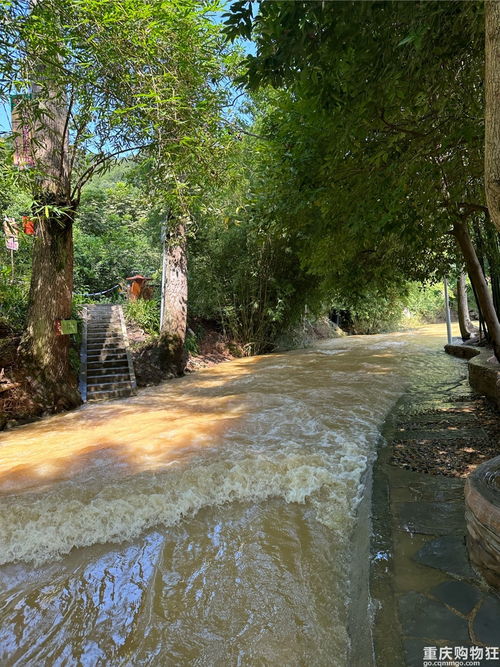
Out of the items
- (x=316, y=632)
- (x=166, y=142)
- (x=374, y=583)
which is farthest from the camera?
(x=166, y=142)

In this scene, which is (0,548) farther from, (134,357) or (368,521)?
(134,357)

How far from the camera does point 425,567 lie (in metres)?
2.05

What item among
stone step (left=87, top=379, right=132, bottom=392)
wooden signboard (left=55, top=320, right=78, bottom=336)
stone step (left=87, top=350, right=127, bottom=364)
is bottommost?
stone step (left=87, top=379, right=132, bottom=392)

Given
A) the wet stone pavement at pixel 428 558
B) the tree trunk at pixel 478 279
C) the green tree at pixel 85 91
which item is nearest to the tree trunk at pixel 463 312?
the tree trunk at pixel 478 279

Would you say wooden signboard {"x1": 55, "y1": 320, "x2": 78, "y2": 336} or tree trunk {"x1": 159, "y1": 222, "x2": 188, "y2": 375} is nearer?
wooden signboard {"x1": 55, "y1": 320, "x2": 78, "y2": 336}

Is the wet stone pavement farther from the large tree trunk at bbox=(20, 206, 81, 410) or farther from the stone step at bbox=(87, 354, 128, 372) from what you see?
the stone step at bbox=(87, 354, 128, 372)

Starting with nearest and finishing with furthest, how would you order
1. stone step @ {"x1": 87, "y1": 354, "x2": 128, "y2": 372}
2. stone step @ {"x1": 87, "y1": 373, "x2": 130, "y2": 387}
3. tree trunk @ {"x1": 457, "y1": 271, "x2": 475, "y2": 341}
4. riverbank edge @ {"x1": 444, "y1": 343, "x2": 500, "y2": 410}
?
riverbank edge @ {"x1": 444, "y1": 343, "x2": 500, "y2": 410} → stone step @ {"x1": 87, "y1": 373, "x2": 130, "y2": 387} → stone step @ {"x1": 87, "y1": 354, "x2": 128, "y2": 372} → tree trunk @ {"x1": 457, "y1": 271, "x2": 475, "y2": 341}

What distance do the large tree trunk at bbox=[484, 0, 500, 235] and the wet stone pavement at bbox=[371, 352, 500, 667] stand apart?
6.02ft

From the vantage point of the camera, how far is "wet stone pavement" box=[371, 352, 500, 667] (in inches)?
62.3

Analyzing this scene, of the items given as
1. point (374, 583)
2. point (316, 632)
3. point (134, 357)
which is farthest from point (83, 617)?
point (134, 357)

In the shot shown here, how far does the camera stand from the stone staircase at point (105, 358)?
313 inches

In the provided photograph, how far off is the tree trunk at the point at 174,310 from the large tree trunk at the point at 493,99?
27.2 feet

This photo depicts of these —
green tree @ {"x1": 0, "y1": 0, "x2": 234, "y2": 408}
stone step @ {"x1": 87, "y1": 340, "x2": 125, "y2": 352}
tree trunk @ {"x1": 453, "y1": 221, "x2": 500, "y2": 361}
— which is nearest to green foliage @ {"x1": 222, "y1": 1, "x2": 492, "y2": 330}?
tree trunk @ {"x1": 453, "y1": 221, "x2": 500, "y2": 361}

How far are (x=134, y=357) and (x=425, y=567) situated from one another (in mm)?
8446
